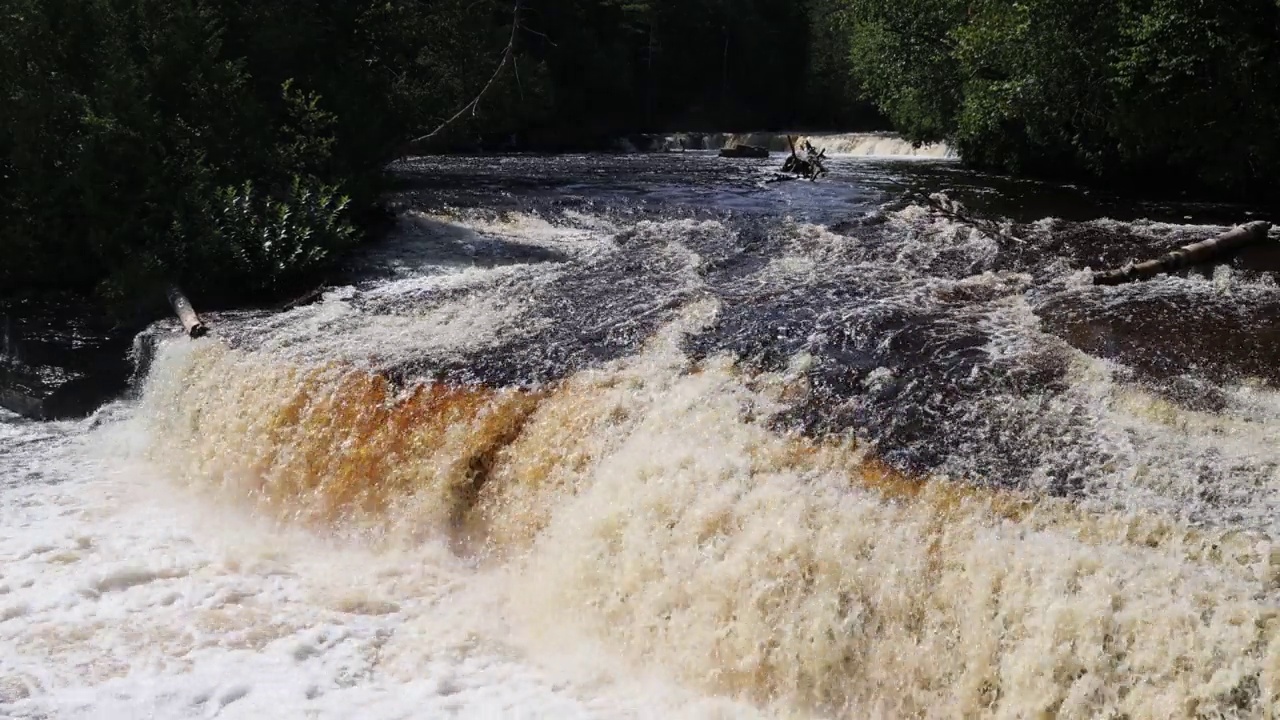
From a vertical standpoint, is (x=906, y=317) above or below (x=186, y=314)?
below

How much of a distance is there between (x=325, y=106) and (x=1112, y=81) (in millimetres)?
12288

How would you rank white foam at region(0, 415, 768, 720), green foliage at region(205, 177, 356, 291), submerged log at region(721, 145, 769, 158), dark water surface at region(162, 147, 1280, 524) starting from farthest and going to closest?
1. submerged log at region(721, 145, 769, 158)
2. green foliage at region(205, 177, 356, 291)
3. dark water surface at region(162, 147, 1280, 524)
4. white foam at region(0, 415, 768, 720)

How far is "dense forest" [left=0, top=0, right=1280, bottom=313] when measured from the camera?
1114 centimetres

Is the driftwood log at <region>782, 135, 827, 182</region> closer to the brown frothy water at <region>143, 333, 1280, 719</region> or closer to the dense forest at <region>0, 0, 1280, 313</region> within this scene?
the dense forest at <region>0, 0, 1280, 313</region>

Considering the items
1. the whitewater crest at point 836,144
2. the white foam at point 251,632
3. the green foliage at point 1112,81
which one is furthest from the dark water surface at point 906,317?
the whitewater crest at point 836,144

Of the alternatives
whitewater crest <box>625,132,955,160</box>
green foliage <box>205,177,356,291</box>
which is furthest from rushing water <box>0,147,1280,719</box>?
whitewater crest <box>625,132,955,160</box>

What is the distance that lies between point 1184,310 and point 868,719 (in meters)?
5.30

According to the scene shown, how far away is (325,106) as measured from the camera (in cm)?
1470

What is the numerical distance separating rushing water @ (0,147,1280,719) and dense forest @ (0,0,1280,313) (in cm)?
251

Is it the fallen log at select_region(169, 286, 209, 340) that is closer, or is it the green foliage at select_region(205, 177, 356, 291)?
the fallen log at select_region(169, 286, 209, 340)

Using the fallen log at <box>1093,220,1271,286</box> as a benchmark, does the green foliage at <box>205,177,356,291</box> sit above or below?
above

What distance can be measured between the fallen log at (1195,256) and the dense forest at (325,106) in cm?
335

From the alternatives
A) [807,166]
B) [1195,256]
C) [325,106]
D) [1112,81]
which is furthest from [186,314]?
[807,166]

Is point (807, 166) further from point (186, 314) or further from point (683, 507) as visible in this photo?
point (683, 507)
